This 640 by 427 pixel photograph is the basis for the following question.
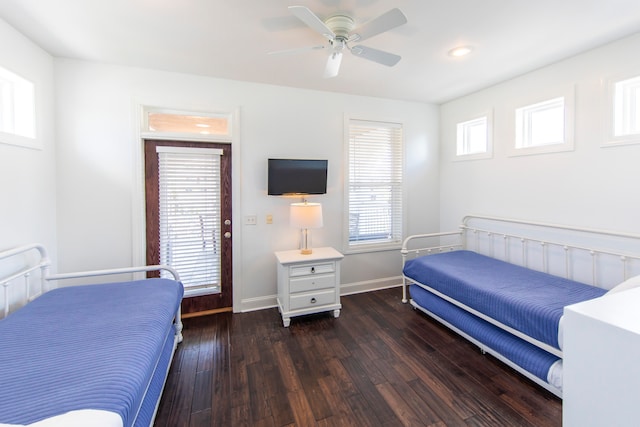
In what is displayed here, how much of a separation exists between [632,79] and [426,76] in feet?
5.18

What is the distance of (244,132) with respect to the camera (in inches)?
120

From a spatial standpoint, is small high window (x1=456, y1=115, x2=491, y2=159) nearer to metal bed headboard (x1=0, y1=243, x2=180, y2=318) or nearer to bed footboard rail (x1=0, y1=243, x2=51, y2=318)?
metal bed headboard (x1=0, y1=243, x2=180, y2=318)

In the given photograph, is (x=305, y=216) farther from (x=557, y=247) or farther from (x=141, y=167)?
(x=557, y=247)

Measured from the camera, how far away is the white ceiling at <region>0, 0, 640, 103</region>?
1.79 metres

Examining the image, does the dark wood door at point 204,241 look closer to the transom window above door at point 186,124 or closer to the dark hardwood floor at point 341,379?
the transom window above door at point 186,124

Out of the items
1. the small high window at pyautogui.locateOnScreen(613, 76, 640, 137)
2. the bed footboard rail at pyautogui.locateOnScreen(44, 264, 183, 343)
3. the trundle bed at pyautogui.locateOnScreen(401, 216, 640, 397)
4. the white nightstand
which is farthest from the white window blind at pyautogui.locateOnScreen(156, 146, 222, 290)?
the small high window at pyautogui.locateOnScreen(613, 76, 640, 137)

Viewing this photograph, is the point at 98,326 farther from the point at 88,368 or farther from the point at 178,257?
the point at 178,257

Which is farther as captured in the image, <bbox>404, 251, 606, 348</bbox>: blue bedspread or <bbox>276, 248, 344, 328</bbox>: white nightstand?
<bbox>276, 248, 344, 328</bbox>: white nightstand

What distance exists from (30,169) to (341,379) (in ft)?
9.50

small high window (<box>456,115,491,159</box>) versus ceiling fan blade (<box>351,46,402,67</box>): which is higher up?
ceiling fan blade (<box>351,46,402,67</box>)

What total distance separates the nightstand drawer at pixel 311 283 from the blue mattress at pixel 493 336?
3.21 feet

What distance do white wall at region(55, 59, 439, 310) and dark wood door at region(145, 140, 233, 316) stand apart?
0.09m

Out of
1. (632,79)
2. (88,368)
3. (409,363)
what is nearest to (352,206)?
(409,363)

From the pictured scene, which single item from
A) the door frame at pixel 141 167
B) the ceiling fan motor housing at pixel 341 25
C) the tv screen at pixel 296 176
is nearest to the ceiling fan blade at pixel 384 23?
the ceiling fan motor housing at pixel 341 25
